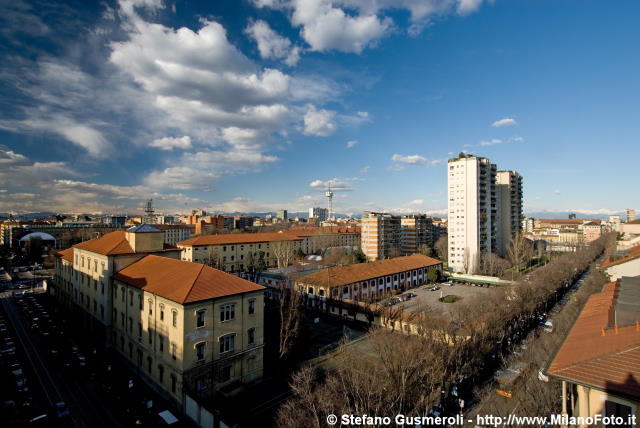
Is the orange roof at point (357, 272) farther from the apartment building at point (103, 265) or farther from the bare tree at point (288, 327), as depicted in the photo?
the apartment building at point (103, 265)

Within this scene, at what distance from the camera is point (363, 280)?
156 ft

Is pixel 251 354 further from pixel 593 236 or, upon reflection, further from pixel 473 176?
pixel 593 236

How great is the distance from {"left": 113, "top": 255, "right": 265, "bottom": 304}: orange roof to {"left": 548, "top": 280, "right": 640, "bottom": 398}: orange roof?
1927 centimetres

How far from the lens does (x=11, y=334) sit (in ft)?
113

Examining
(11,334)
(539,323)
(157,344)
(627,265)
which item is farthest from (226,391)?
(627,265)

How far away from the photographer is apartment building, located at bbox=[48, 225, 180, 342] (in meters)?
30.4

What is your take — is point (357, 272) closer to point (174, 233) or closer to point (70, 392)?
point (70, 392)

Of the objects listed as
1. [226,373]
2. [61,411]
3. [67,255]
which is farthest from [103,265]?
[226,373]

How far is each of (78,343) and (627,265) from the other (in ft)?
189

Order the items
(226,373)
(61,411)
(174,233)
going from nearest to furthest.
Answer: (61,411) < (226,373) < (174,233)

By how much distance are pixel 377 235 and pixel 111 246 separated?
6176 centimetres

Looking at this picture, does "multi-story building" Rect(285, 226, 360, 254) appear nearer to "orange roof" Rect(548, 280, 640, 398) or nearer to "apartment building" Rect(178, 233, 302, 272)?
"apartment building" Rect(178, 233, 302, 272)

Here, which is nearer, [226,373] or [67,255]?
[226,373]

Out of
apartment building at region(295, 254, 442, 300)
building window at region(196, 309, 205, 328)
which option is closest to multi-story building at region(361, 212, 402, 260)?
apartment building at region(295, 254, 442, 300)
